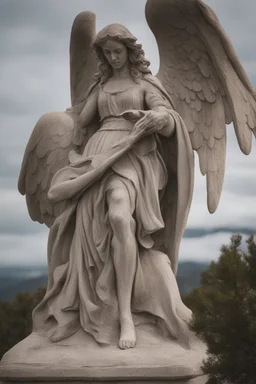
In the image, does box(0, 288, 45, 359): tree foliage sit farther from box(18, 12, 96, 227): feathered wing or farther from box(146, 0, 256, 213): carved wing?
box(146, 0, 256, 213): carved wing

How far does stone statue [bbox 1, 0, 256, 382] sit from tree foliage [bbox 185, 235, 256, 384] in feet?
1.92

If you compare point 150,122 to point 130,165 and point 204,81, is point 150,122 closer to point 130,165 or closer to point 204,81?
point 130,165

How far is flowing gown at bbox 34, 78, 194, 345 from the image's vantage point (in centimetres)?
980

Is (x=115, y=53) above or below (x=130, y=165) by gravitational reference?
above

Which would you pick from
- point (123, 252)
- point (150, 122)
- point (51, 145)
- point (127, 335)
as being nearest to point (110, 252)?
point (123, 252)

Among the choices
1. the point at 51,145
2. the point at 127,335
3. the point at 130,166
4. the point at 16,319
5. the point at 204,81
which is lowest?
the point at 16,319

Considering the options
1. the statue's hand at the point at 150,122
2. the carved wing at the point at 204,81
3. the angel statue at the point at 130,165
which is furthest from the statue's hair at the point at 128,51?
the statue's hand at the point at 150,122

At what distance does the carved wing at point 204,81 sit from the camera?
10.4 metres

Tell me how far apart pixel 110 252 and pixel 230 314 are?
1.44m

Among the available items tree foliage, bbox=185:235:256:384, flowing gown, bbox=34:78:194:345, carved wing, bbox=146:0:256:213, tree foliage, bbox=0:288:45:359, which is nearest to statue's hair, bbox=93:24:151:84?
flowing gown, bbox=34:78:194:345

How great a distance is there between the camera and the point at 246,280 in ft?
30.1

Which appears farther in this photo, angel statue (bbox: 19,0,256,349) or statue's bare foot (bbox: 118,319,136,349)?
angel statue (bbox: 19,0,256,349)

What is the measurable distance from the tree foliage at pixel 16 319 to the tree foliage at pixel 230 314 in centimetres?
820

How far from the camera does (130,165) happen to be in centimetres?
1013
